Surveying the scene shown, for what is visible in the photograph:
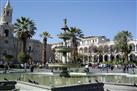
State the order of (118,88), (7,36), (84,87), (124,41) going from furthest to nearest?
(7,36) < (124,41) < (118,88) < (84,87)

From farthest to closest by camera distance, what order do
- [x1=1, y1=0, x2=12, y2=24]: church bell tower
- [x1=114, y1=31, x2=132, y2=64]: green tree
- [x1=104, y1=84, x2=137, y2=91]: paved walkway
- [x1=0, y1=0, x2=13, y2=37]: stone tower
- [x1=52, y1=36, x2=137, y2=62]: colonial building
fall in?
1. [x1=52, y1=36, x2=137, y2=62]: colonial building
2. [x1=1, y1=0, x2=12, y2=24]: church bell tower
3. [x1=0, y1=0, x2=13, y2=37]: stone tower
4. [x1=114, y1=31, x2=132, y2=64]: green tree
5. [x1=104, y1=84, x2=137, y2=91]: paved walkway

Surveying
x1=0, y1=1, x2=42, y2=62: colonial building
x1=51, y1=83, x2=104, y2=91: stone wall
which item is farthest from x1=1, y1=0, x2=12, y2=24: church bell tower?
x1=51, y1=83, x2=104, y2=91: stone wall

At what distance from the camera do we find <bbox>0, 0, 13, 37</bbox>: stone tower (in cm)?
7944

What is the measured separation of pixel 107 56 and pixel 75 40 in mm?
39415

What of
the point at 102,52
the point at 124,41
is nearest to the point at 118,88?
the point at 124,41

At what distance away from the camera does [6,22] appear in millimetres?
80438

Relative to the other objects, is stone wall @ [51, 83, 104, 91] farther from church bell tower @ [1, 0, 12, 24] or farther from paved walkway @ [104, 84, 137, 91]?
church bell tower @ [1, 0, 12, 24]

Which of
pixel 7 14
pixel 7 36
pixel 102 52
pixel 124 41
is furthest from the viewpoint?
pixel 102 52

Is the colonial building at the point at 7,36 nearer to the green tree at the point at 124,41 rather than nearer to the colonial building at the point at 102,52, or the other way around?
the green tree at the point at 124,41

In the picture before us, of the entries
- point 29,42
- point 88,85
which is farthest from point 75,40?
point 88,85

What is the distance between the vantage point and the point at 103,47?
110125 mm

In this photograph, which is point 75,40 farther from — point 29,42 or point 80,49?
point 80,49

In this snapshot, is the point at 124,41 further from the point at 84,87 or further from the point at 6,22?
the point at 84,87

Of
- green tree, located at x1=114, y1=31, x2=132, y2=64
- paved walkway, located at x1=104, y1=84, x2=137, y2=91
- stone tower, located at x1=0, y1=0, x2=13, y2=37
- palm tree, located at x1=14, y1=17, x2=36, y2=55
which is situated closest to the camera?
paved walkway, located at x1=104, y1=84, x2=137, y2=91
